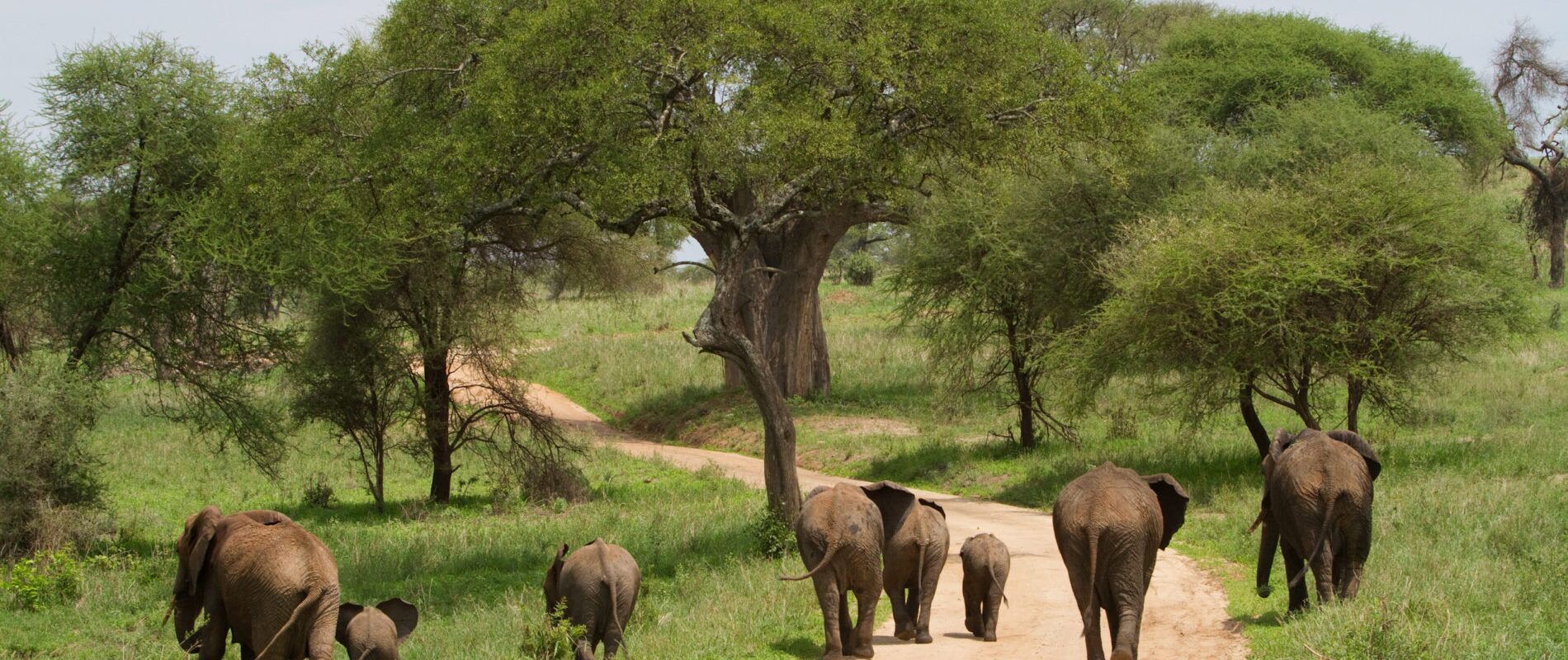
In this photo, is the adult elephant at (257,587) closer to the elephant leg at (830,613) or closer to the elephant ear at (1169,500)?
the elephant leg at (830,613)

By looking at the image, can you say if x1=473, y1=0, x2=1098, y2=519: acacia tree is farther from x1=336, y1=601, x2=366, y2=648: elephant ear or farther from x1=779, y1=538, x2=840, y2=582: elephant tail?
x1=336, y1=601, x2=366, y2=648: elephant ear

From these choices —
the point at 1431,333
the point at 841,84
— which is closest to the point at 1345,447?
the point at 841,84

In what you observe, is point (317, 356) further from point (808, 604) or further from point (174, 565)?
point (808, 604)

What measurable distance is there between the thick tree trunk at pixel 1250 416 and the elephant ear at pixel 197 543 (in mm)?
15382

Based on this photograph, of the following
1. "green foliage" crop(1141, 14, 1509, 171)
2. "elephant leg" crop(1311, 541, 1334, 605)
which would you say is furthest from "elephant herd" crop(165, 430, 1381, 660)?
"green foliage" crop(1141, 14, 1509, 171)

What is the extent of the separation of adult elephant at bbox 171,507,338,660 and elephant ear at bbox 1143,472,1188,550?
6.34 metres

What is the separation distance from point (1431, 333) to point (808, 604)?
1289 centimetres

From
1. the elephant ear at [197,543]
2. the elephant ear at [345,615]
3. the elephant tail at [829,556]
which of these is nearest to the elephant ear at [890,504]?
the elephant tail at [829,556]

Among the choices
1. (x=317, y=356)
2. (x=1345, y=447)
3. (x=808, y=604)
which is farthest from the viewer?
(x=317, y=356)

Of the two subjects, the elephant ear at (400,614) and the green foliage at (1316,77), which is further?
the green foliage at (1316,77)

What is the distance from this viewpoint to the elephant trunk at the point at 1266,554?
12.4 metres

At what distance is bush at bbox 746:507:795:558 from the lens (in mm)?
16906

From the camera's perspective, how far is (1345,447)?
1148cm

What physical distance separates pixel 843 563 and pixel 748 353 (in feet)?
19.5
